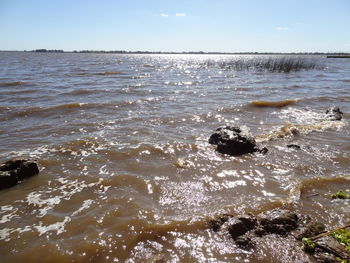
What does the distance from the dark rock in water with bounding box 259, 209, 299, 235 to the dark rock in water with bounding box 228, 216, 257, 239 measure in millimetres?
175

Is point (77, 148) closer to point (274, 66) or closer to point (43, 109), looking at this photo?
point (43, 109)

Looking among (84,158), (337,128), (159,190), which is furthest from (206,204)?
(337,128)

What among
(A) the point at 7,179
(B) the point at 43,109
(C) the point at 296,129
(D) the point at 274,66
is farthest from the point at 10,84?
(D) the point at 274,66

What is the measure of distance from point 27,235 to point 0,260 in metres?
0.52

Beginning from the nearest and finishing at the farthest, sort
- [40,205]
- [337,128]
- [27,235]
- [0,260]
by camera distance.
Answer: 1. [0,260]
2. [27,235]
3. [40,205]
4. [337,128]

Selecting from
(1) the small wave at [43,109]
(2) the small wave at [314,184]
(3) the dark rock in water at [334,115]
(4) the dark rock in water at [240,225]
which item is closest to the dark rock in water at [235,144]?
(2) the small wave at [314,184]

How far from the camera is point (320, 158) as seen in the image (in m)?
6.92

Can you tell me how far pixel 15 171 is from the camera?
552cm

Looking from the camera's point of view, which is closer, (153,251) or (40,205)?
(153,251)

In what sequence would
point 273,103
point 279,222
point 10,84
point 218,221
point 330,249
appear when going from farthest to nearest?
point 10,84 < point 273,103 < point 218,221 < point 279,222 < point 330,249

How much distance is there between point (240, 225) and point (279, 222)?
0.69 metres

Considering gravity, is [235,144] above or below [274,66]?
below

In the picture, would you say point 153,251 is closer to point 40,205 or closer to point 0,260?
point 0,260

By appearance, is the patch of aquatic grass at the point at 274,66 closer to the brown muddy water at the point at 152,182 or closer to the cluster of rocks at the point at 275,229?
the brown muddy water at the point at 152,182
